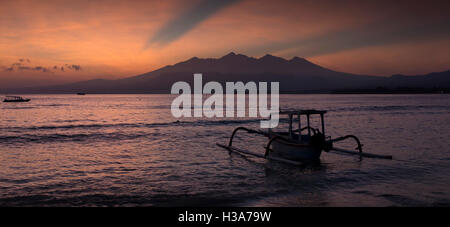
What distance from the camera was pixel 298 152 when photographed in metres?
16.1

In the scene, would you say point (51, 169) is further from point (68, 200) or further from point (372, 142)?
point (372, 142)

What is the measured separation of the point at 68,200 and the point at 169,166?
6078 mm

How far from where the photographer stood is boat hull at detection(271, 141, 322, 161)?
15.7 meters

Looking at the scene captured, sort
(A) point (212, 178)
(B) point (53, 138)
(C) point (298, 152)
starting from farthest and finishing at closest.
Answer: (B) point (53, 138)
(C) point (298, 152)
(A) point (212, 178)

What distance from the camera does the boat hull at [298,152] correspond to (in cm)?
1569

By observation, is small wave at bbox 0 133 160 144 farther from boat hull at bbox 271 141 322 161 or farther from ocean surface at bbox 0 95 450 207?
boat hull at bbox 271 141 322 161

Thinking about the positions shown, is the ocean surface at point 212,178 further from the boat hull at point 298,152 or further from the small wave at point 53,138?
the small wave at point 53,138

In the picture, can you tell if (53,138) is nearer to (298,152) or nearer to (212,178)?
(212,178)

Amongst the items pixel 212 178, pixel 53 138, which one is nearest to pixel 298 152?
pixel 212 178

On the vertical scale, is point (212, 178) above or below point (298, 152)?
below

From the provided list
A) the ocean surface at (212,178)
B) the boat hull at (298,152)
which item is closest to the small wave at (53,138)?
the ocean surface at (212,178)
